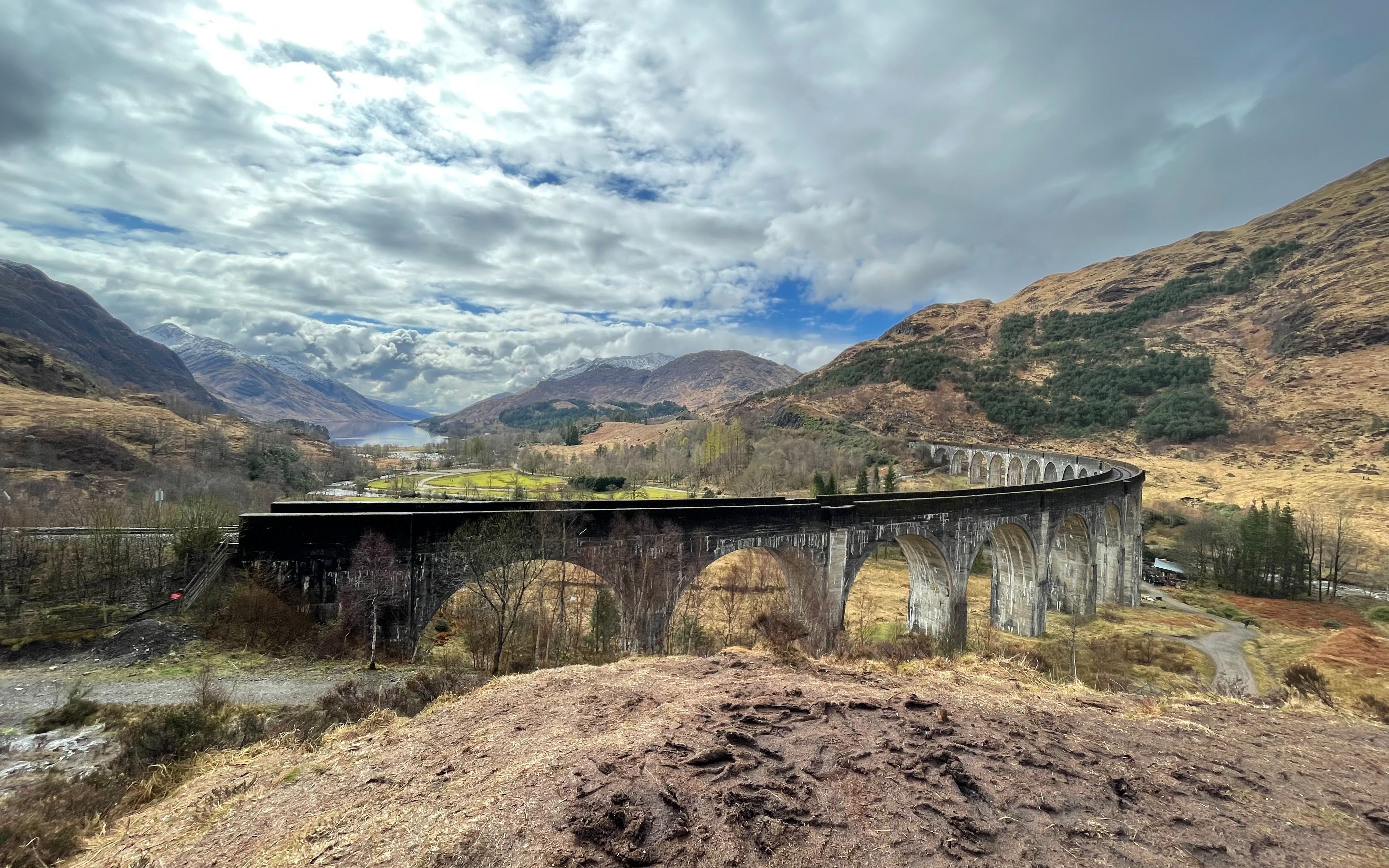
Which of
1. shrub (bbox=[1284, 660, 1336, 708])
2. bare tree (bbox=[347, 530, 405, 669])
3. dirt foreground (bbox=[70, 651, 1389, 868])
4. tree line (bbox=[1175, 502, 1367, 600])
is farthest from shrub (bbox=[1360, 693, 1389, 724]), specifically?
tree line (bbox=[1175, 502, 1367, 600])

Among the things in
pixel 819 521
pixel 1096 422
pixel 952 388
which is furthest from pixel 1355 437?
pixel 819 521

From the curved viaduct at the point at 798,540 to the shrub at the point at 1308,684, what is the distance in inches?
379

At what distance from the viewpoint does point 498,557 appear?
1648 cm

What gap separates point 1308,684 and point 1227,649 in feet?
60.0

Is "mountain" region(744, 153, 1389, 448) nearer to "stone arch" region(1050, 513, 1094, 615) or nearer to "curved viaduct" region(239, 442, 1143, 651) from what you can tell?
"stone arch" region(1050, 513, 1094, 615)

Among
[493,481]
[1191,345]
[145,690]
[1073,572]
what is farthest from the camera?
[1191,345]

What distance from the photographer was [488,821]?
5520 mm

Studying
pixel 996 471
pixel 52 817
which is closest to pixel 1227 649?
pixel 52 817

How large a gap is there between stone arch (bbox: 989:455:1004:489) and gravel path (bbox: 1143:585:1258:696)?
138ft

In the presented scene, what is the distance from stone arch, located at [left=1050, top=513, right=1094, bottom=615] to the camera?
1341 inches

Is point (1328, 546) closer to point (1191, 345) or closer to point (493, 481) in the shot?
point (1191, 345)

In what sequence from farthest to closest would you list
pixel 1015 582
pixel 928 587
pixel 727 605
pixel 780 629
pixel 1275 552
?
pixel 1275 552
pixel 1015 582
pixel 928 587
pixel 727 605
pixel 780 629

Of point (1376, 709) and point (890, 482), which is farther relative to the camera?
point (890, 482)

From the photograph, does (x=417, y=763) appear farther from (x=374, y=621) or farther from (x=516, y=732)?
(x=374, y=621)
